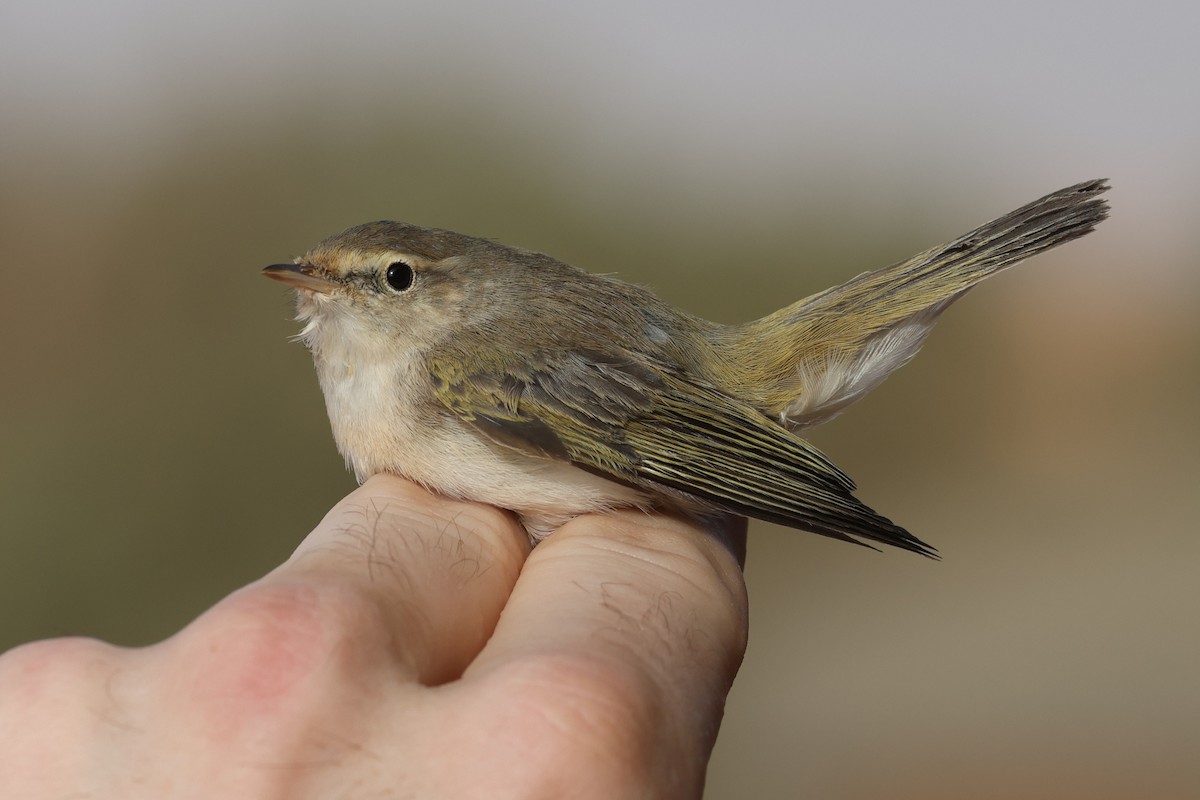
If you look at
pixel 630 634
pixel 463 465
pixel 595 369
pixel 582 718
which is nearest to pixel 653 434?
pixel 595 369

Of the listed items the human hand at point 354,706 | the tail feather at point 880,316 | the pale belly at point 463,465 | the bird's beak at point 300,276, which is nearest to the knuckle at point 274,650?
the human hand at point 354,706

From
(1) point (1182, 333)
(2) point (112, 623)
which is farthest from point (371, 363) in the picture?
(1) point (1182, 333)

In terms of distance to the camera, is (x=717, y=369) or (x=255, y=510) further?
(x=255, y=510)

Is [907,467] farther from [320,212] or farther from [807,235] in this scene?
[320,212]

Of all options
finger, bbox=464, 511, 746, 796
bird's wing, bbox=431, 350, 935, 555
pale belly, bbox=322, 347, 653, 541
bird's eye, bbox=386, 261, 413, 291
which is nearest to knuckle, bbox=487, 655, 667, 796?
finger, bbox=464, 511, 746, 796

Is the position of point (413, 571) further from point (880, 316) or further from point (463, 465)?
point (880, 316)

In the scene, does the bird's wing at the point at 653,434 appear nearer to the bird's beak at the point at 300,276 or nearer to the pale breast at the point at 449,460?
the pale breast at the point at 449,460

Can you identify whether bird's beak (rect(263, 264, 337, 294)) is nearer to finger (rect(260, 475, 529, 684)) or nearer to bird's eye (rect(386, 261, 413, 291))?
bird's eye (rect(386, 261, 413, 291))
